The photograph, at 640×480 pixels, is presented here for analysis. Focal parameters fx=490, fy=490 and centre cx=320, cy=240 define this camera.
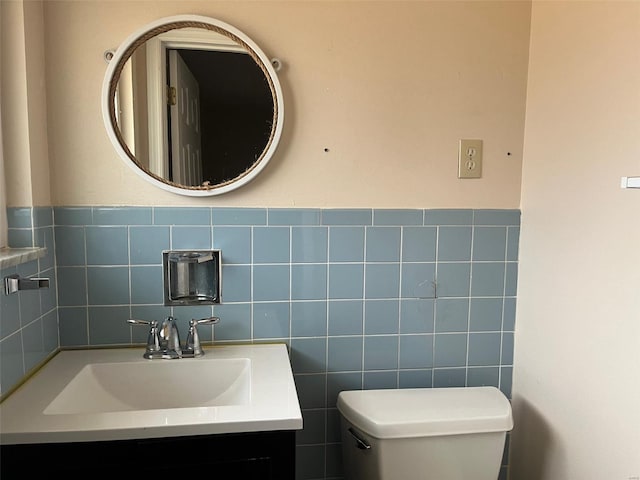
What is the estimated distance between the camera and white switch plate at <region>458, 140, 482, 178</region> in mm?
1504

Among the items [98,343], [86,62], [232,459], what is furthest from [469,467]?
[86,62]

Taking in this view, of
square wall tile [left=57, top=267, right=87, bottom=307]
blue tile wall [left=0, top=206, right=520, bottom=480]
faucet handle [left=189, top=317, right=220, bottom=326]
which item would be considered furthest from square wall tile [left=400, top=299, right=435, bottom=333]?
square wall tile [left=57, top=267, right=87, bottom=307]

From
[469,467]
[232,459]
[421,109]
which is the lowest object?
[469,467]

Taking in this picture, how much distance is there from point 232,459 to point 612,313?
36.6 inches

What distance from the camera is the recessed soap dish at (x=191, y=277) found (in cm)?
142

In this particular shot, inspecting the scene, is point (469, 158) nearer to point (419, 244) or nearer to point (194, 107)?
point (419, 244)

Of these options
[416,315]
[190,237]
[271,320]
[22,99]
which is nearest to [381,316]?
[416,315]

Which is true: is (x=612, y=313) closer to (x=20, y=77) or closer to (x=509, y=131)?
(x=509, y=131)

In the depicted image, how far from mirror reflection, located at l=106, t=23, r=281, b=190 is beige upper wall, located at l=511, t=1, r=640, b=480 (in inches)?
31.5

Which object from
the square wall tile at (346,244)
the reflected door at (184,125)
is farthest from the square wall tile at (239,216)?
the square wall tile at (346,244)

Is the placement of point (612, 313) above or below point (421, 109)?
below

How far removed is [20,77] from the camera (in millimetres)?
1217

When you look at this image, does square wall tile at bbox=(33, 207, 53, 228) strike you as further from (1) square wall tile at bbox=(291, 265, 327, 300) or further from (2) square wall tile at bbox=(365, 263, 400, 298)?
(2) square wall tile at bbox=(365, 263, 400, 298)

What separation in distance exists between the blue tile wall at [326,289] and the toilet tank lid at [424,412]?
5.3 inches
